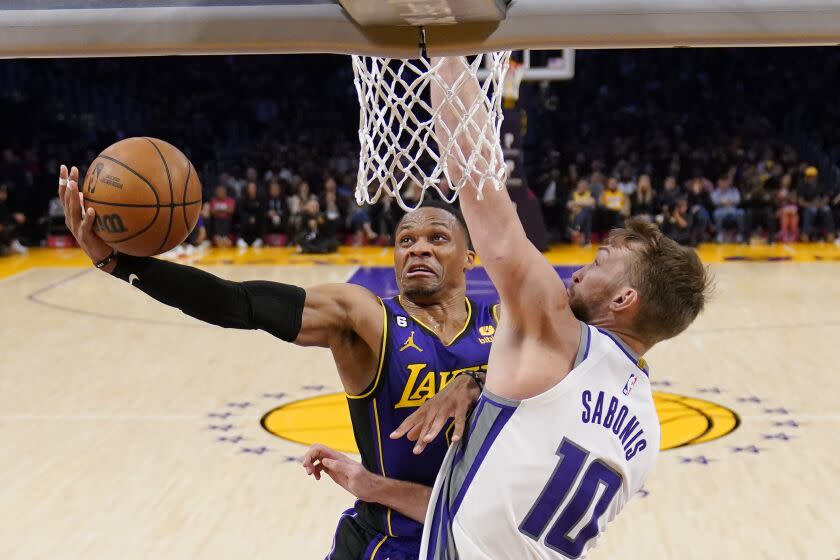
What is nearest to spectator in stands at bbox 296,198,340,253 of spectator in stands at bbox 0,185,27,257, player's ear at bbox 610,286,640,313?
spectator in stands at bbox 0,185,27,257

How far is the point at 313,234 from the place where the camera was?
15.3 meters

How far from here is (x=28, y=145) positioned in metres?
18.9

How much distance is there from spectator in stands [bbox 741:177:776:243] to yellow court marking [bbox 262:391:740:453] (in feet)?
31.0

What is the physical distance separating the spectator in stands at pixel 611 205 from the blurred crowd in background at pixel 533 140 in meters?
0.02

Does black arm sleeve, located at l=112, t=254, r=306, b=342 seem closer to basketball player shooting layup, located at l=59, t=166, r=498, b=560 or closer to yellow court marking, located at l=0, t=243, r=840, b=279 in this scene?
basketball player shooting layup, located at l=59, t=166, r=498, b=560

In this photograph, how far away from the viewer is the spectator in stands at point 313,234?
50.0 feet

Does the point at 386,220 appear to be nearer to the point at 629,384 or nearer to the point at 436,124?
the point at 436,124

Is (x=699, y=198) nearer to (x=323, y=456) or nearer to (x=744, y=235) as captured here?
(x=744, y=235)

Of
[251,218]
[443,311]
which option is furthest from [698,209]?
[443,311]

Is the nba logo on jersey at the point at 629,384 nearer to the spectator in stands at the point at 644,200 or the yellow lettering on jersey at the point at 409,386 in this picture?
the yellow lettering on jersey at the point at 409,386

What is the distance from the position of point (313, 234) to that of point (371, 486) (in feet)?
40.3

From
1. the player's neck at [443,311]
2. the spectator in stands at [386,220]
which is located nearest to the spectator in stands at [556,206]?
the spectator in stands at [386,220]

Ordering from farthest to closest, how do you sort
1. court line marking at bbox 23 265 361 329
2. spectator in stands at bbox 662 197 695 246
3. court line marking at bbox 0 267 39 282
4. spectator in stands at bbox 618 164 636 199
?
spectator in stands at bbox 618 164 636 199 < spectator in stands at bbox 662 197 695 246 < court line marking at bbox 0 267 39 282 < court line marking at bbox 23 265 361 329

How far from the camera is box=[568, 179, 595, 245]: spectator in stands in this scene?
15.9m
